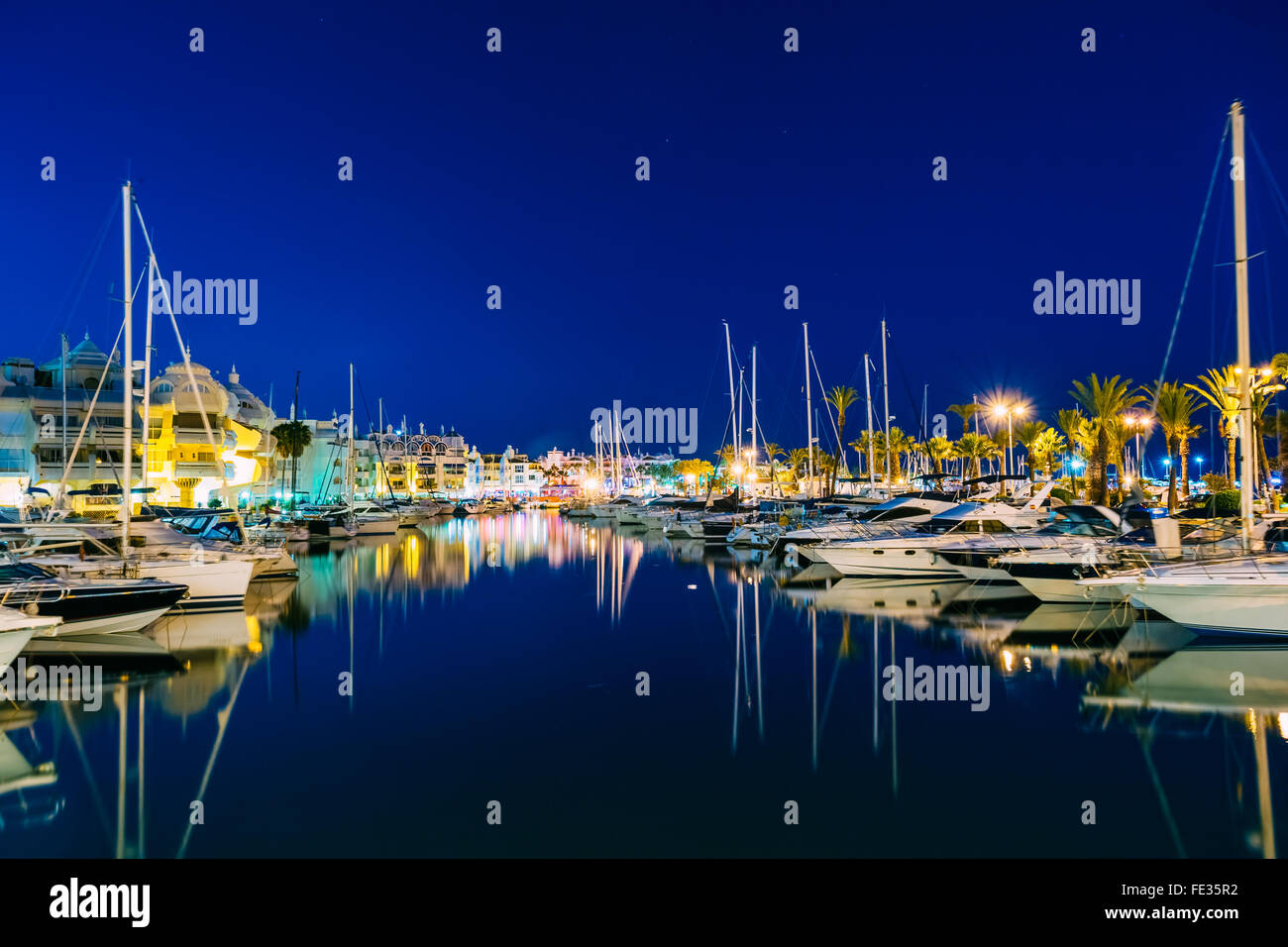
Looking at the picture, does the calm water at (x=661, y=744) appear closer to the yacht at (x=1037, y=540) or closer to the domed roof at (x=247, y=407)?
the yacht at (x=1037, y=540)

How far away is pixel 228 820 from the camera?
28.6 feet

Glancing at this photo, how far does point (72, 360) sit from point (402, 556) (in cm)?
3882

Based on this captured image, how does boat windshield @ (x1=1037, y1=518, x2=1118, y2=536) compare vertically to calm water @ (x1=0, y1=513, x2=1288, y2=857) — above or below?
above

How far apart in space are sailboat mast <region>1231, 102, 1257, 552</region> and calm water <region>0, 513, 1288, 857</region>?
3713 millimetres

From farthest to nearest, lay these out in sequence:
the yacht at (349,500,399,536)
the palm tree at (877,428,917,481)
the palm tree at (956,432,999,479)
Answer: the palm tree at (877,428,917,481), the palm tree at (956,432,999,479), the yacht at (349,500,399,536)

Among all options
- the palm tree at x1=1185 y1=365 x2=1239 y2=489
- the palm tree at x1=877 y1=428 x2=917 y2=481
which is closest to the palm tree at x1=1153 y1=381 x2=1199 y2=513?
the palm tree at x1=1185 y1=365 x2=1239 y2=489

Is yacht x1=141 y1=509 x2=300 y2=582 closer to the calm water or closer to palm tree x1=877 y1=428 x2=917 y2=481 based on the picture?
the calm water

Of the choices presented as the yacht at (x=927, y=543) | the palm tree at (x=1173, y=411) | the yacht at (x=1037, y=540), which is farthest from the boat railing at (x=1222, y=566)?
the palm tree at (x=1173, y=411)

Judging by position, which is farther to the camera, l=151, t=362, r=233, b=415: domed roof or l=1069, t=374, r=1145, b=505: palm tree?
l=151, t=362, r=233, b=415: domed roof

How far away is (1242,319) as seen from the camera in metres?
18.3

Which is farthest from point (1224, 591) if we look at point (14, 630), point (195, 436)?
point (195, 436)

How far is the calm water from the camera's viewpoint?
8375 mm

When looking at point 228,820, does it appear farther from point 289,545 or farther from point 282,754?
point 289,545

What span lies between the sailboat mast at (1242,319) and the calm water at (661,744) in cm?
371
